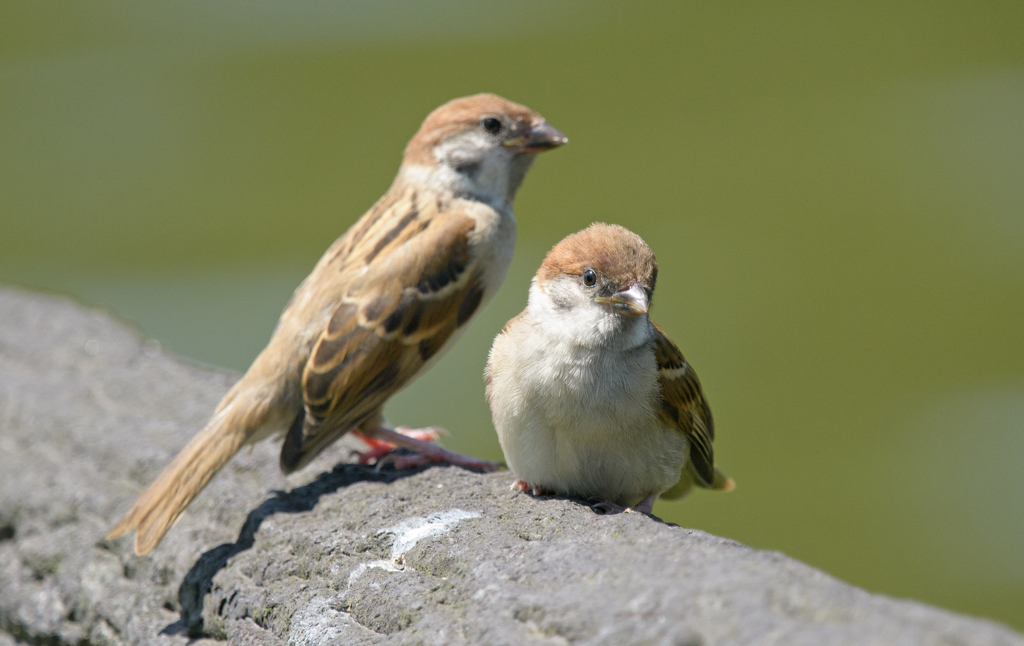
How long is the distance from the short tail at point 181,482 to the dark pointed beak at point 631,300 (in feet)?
4.02

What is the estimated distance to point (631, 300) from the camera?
239cm

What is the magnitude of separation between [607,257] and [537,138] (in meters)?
1.33

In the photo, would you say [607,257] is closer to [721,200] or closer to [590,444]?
[590,444]

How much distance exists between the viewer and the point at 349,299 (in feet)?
10.6

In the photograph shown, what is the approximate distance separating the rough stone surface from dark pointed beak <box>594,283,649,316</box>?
0.49m

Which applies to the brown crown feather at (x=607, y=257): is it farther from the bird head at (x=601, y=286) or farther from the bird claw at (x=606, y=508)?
the bird claw at (x=606, y=508)

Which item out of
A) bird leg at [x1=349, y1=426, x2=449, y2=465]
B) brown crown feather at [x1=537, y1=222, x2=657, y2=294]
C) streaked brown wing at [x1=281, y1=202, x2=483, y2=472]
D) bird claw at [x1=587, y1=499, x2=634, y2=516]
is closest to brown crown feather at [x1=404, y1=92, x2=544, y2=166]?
streaked brown wing at [x1=281, y1=202, x2=483, y2=472]

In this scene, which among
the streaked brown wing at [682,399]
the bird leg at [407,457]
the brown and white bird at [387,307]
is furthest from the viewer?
the bird leg at [407,457]

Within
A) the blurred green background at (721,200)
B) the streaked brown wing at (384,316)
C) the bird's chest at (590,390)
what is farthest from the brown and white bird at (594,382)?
the blurred green background at (721,200)

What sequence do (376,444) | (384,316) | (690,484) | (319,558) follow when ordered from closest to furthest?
(319,558) → (690,484) → (384,316) → (376,444)

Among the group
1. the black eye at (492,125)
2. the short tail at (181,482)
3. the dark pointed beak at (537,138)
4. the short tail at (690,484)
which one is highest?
the black eye at (492,125)

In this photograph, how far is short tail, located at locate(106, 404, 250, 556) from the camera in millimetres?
2707

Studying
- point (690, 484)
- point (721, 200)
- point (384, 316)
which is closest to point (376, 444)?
point (384, 316)

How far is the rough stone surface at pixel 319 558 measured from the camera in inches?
65.6
